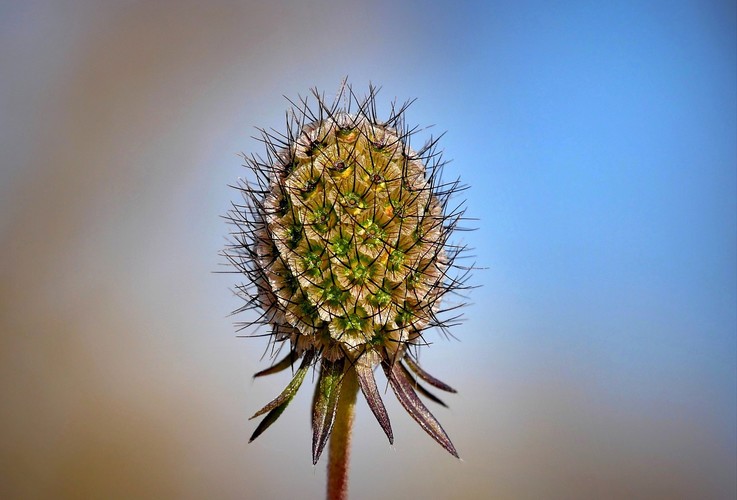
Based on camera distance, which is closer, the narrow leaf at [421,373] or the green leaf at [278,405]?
the green leaf at [278,405]

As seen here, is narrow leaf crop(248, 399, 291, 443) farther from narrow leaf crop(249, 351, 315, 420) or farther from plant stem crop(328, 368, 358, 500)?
Result: plant stem crop(328, 368, 358, 500)

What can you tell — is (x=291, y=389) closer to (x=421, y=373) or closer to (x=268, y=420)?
(x=268, y=420)

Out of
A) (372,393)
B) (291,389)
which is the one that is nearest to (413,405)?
(372,393)

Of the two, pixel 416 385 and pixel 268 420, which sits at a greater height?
pixel 416 385

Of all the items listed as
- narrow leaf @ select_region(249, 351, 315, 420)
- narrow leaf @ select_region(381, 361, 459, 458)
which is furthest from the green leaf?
narrow leaf @ select_region(381, 361, 459, 458)

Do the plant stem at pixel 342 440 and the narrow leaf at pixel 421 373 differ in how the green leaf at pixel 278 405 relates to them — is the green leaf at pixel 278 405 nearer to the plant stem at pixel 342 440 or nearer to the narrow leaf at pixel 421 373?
the plant stem at pixel 342 440

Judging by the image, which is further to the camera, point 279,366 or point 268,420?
point 279,366

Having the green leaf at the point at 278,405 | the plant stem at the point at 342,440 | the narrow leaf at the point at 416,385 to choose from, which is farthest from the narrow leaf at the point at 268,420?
the narrow leaf at the point at 416,385
